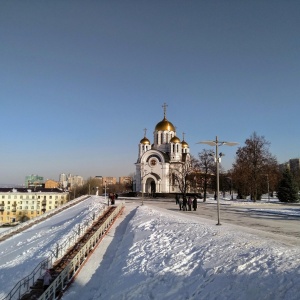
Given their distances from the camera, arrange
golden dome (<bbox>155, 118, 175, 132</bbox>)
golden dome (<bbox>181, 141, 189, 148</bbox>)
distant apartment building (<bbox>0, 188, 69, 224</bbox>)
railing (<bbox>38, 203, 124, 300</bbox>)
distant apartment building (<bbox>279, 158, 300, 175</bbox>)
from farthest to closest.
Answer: distant apartment building (<bbox>0, 188, 69, 224</bbox>), golden dome (<bbox>181, 141, 189, 148</bbox>), golden dome (<bbox>155, 118, 175, 132</bbox>), distant apartment building (<bbox>279, 158, 300, 175</bbox>), railing (<bbox>38, 203, 124, 300</bbox>)

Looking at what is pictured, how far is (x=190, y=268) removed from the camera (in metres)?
9.97

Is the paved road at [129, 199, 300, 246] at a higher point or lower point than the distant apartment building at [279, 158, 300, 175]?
lower

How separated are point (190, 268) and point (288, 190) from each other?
125 feet

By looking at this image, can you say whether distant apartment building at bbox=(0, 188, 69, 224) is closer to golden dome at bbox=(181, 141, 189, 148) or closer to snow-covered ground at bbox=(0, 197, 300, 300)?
golden dome at bbox=(181, 141, 189, 148)

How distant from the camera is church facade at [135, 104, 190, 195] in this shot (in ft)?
202

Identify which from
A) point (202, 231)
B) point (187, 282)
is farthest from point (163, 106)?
point (187, 282)

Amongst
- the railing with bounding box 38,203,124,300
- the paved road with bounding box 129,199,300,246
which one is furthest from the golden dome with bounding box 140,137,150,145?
the railing with bounding box 38,203,124,300

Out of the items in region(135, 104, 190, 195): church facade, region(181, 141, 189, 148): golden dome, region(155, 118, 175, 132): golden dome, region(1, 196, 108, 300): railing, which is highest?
region(155, 118, 175, 132): golden dome

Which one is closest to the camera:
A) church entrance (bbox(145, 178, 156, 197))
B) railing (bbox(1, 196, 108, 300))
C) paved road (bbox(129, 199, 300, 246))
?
railing (bbox(1, 196, 108, 300))

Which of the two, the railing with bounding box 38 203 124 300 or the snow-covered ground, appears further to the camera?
the railing with bounding box 38 203 124 300

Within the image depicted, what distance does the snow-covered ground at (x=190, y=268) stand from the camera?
802 centimetres

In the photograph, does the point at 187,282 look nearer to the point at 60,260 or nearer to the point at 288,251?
the point at 288,251

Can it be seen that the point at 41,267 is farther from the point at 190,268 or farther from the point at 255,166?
the point at 255,166

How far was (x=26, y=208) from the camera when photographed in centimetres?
8881
